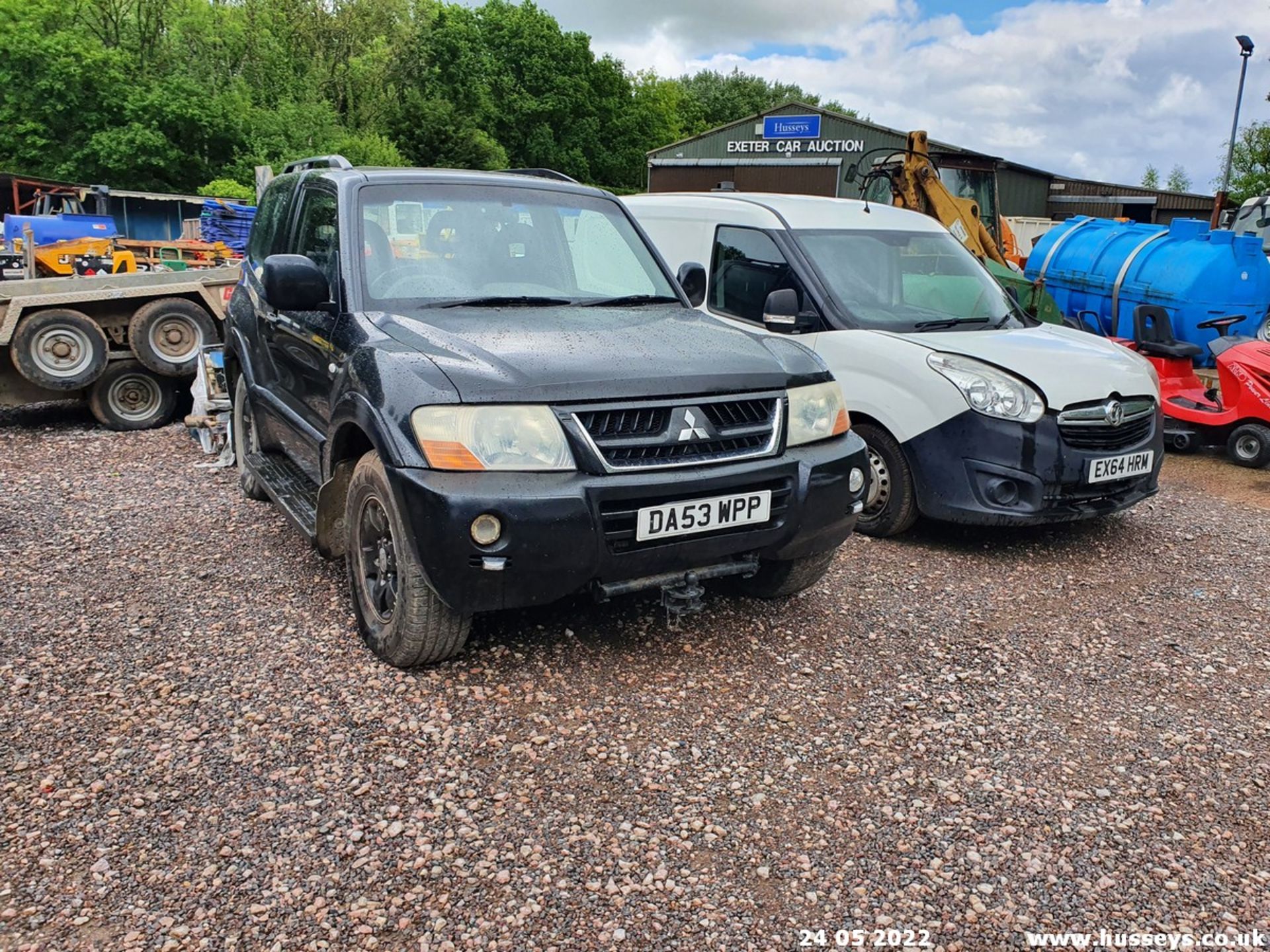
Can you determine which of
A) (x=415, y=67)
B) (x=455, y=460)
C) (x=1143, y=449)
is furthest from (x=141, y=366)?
(x=415, y=67)

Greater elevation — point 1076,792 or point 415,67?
point 415,67

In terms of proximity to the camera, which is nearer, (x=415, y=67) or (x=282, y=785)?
(x=282, y=785)

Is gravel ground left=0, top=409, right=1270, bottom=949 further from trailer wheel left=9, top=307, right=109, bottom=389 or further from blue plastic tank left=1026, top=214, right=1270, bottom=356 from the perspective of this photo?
blue plastic tank left=1026, top=214, right=1270, bottom=356

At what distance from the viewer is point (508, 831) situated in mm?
2793

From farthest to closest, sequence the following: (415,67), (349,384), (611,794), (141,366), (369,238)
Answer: (415,67) < (141,366) < (369,238) < (349,384) < (611,794)

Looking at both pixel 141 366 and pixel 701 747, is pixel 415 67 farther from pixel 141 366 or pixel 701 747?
pixel 701 747

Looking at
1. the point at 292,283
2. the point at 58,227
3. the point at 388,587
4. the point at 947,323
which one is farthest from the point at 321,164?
the point at 58,227

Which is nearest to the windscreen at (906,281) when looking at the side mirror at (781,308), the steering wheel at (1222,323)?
the side mirror at (781,308)

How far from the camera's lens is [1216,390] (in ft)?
27.9

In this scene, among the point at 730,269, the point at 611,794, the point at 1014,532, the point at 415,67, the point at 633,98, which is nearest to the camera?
the point at 611,794

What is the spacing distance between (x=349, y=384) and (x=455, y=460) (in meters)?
0.74

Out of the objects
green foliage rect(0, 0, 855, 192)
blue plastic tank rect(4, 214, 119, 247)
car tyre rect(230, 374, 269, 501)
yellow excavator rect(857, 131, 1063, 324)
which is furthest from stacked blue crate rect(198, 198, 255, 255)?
car tyre rect(230, 374, 269, 501)

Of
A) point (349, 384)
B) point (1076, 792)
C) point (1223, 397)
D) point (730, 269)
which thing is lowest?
point (1076, 792)

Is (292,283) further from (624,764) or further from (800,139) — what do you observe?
(800,139)
